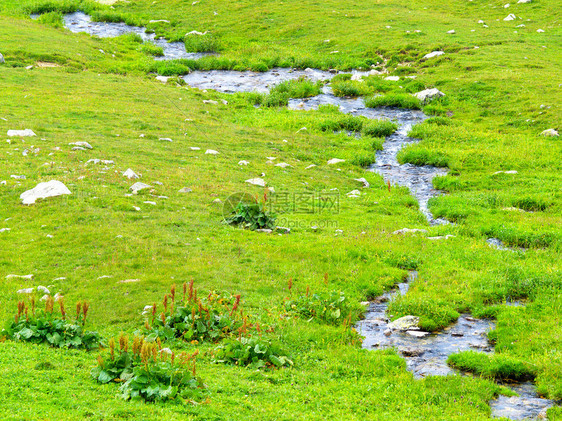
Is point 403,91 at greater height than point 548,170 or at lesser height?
greater

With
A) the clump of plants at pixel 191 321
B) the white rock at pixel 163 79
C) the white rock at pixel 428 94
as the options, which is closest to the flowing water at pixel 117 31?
the white rock at pixel 163 79

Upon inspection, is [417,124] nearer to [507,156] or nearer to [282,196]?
[507,156]

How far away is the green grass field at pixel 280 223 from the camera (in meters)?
8.46

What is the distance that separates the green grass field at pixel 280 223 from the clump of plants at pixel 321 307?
412mm

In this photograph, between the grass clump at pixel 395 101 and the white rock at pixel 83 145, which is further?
the grass clump at pixel 395 101

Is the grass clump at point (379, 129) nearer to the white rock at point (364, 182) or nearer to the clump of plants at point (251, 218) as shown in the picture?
the white rock at point (364, 182)

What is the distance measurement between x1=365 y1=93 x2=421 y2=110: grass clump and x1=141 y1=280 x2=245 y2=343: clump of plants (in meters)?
24.1

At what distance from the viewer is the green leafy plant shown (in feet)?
30.2

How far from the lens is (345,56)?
1614 inches

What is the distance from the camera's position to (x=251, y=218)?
16.2 meters

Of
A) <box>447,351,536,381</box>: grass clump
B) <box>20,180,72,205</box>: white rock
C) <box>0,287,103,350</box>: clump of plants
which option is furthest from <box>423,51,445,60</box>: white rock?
<box>0,287,103,350</box>: clump of plants

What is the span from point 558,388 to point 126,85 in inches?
1178

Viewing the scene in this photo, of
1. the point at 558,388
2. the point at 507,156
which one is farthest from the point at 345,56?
the point at 558,388

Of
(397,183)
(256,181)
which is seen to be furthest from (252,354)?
(397,183)
